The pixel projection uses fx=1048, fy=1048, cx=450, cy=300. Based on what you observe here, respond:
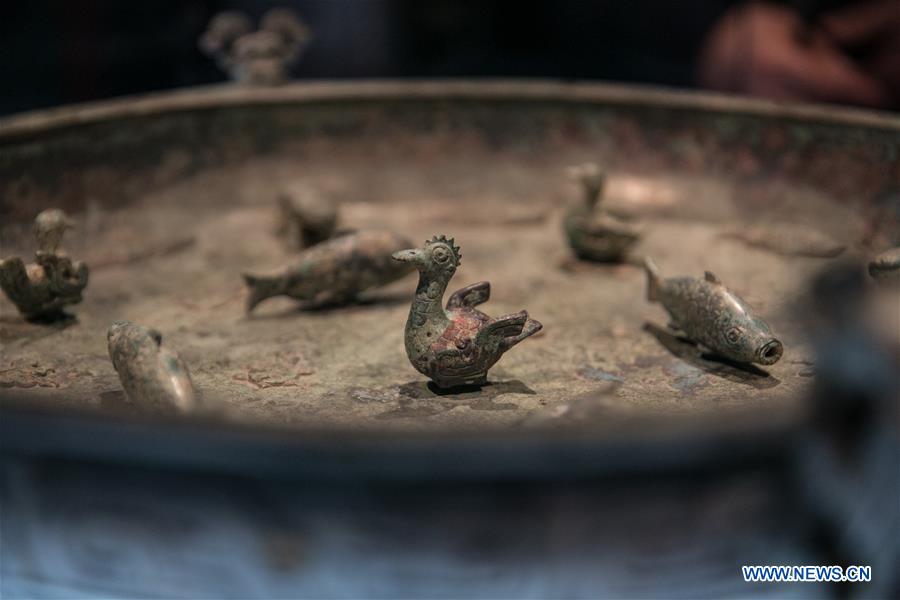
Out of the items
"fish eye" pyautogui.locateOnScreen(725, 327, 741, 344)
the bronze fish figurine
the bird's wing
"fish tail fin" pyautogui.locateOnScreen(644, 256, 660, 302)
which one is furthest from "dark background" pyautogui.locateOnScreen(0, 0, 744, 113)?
the bird's wing

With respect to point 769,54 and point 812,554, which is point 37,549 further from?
point 769,54

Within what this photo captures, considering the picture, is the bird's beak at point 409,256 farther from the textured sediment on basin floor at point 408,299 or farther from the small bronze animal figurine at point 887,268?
the small bronze animal figurine at point 887,268

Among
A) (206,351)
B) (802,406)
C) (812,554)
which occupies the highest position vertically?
(802,406)

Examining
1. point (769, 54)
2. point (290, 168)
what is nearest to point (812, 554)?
point (290, 168)

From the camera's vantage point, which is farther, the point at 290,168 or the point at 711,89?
the point at 711,89

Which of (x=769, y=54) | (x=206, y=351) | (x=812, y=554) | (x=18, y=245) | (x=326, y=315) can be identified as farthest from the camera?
(x=769, y=54)

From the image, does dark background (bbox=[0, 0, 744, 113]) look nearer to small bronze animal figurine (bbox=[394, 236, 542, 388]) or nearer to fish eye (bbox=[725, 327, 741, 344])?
fish eye (bbox=[725, 327, 741, 344])

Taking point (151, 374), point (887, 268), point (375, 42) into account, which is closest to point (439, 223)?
point (375, 42)
